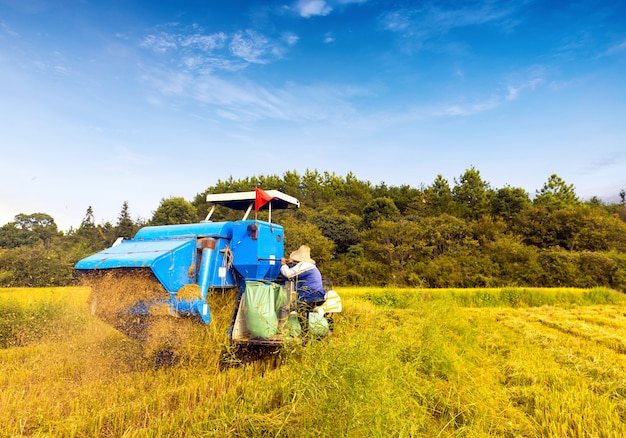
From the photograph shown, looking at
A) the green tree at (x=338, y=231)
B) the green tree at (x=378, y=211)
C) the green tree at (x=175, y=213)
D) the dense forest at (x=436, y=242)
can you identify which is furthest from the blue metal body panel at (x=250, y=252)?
the green tree at (x=378, y=211)

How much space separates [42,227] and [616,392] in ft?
119

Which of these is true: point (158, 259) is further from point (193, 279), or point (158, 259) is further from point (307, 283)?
point (307, 283)

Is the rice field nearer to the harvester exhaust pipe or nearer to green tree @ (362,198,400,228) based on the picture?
the harvester exhaust pipe

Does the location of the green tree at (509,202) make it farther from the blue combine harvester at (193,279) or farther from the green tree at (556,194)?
the blue combine harvester at (193,279)

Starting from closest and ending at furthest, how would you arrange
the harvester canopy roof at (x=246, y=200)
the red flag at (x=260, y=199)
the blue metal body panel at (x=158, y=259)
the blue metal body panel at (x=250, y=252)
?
the blue metal body panel at (x=158, y=259) → the blue metal body panel at (x=250, y=252) → the red flag at (x=260, y=199) → the harvester canopy roof at (x=246, y=200)

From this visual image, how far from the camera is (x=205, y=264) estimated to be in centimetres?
511

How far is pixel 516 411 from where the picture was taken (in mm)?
3691

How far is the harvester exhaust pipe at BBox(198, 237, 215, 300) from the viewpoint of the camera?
4.96 metres

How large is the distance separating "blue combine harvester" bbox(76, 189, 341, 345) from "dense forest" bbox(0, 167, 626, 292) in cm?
709

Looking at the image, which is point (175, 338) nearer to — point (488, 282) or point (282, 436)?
point (282, 436)

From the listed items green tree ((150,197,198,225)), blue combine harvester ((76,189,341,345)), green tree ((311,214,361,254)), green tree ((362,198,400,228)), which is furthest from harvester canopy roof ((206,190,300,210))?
green tree ((362,198,400,228))

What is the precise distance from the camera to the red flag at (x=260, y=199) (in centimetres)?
594

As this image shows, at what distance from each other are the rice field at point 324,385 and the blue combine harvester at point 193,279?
1.12ft

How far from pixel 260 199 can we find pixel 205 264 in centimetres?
145
